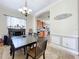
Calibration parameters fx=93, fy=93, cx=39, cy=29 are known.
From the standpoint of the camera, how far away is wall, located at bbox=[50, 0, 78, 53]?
4.35 metres

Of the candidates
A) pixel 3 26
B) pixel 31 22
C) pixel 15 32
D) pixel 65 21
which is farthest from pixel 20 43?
pixel 31 22

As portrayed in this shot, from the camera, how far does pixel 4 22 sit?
686 cm

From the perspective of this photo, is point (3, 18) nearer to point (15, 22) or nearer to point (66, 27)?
point (15, 22)

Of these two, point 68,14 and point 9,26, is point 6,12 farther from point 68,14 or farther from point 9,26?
point 68,14

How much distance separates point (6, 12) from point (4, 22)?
2.51 feet

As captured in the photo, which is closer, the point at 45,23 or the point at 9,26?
the point at 9,26

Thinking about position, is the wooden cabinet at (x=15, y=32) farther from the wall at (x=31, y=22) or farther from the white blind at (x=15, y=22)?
the wall at (x=31, y=22)

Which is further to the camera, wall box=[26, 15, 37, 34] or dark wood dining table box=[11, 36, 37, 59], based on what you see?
wall box=[26, 15, 37, 34]

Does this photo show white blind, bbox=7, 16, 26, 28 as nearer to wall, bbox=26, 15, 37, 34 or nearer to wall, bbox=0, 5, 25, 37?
wall, bbox=0, 5, 25, 37

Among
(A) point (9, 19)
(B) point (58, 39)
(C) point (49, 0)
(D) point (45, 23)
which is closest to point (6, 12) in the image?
(A) point (9, 19)

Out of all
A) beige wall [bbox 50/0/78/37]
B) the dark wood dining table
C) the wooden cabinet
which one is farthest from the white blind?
the dark wood dining table

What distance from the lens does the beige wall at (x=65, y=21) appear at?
14.3 ft

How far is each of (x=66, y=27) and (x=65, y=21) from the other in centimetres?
35

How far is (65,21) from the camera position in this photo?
5027mm
